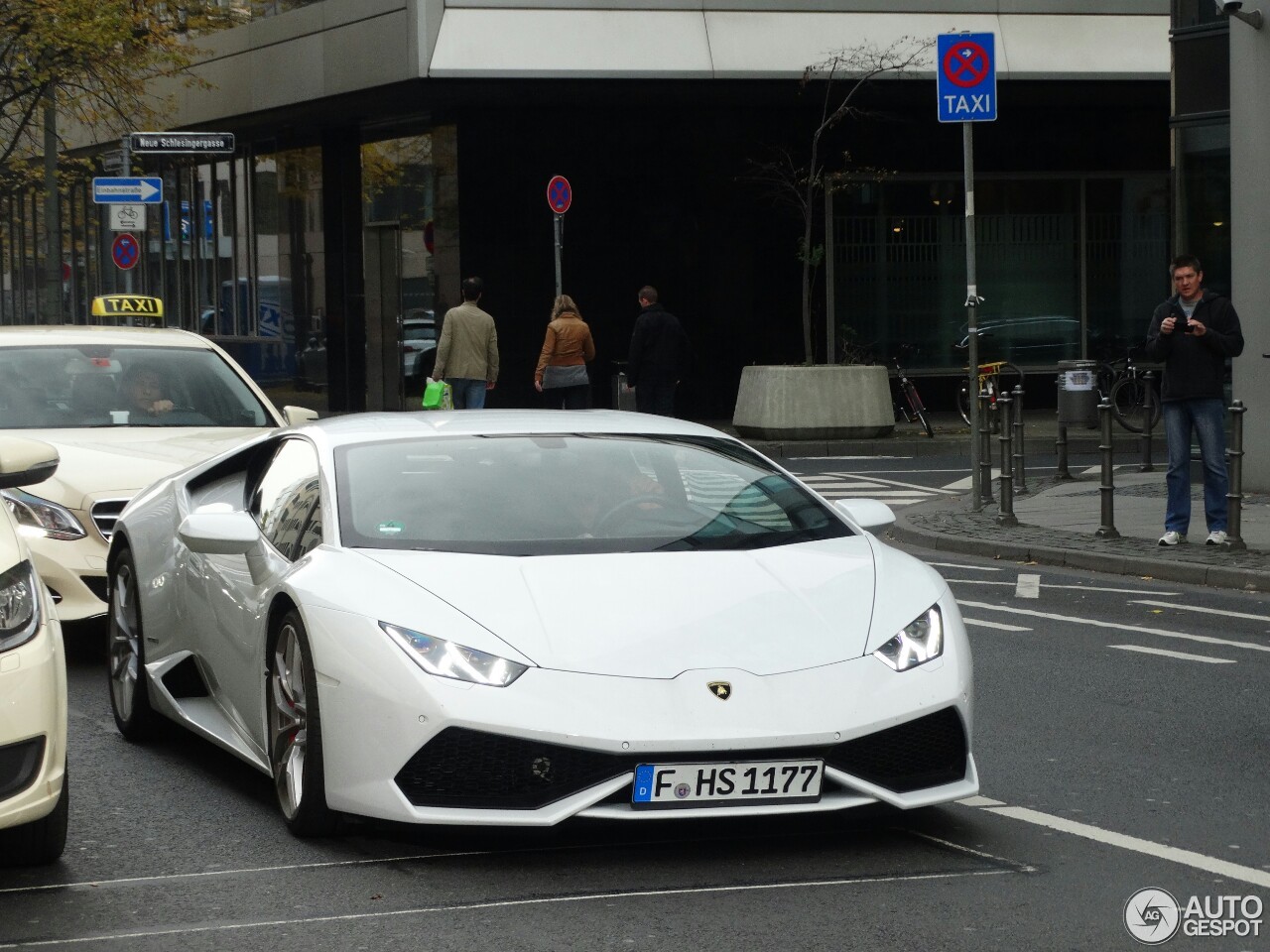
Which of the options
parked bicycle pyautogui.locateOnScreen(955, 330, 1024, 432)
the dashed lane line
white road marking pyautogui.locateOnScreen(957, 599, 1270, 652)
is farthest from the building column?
the dashed lane line

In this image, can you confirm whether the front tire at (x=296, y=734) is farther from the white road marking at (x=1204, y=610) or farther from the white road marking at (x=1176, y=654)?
the white road marking at (x=1204, y=610)

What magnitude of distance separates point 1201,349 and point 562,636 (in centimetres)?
880

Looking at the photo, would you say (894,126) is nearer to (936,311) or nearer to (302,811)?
(936,311)

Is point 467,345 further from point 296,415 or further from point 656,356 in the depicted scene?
point 296,415

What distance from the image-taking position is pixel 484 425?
6.67 meters

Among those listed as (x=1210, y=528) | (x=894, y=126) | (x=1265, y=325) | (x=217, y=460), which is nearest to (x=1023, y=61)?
(x=894, y=126)

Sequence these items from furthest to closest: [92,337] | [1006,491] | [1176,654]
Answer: [1006,491]
[92,337]
[1176,654]

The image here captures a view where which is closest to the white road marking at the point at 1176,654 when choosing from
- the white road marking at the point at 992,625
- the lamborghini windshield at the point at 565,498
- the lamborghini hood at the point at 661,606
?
the white road marking at the point at 992,625

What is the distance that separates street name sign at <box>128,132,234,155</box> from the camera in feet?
78.8

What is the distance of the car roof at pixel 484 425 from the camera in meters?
6.54

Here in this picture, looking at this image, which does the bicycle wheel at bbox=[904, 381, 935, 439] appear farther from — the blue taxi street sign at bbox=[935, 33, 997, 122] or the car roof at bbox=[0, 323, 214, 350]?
the car roof at bbox=[0, 323, 214, 350]

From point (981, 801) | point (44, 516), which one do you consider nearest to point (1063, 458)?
point (44, 516)

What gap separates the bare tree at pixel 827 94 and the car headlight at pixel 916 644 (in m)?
19.2

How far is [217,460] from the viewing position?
7.48 meters
